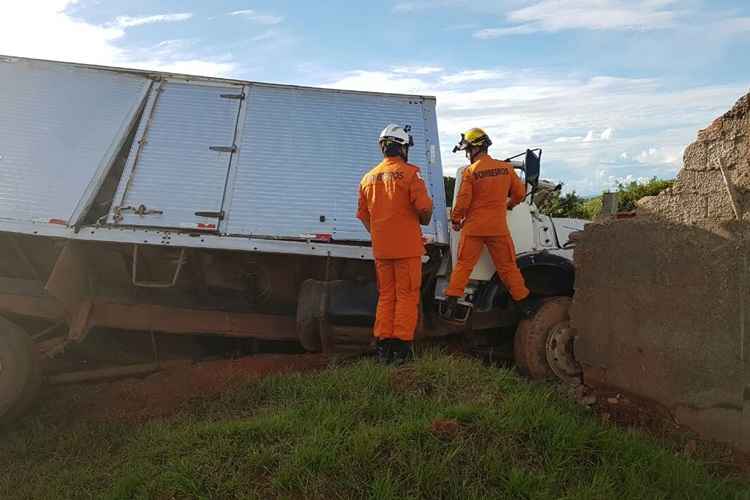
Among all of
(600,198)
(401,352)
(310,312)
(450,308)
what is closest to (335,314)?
(310,312)

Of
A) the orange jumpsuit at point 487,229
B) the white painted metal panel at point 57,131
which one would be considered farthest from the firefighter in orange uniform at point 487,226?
the white painted metal panel at point 57,131

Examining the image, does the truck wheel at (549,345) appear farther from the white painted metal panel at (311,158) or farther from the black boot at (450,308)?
the white painted metal panel at (311,158)

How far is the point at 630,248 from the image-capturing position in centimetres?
440

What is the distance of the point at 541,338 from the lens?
4.99 m

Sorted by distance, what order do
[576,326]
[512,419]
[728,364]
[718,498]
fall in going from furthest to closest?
1. [576,326]
2. [728,364]
3. [512,419]
4. [718,498]

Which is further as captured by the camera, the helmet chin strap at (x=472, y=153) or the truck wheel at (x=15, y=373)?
the helmet chin strap at (x=472, y=153)

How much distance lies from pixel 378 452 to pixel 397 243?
1878mm

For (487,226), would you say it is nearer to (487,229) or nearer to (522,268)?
(487,229)

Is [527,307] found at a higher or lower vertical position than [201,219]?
lower

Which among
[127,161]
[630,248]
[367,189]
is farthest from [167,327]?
[630,248]

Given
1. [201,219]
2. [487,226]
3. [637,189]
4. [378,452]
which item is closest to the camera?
[378,452]

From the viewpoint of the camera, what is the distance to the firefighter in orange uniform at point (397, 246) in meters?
4.84

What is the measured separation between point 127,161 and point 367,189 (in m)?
2.14

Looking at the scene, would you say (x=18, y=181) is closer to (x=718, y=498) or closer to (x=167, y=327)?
(x=167, y=327)
